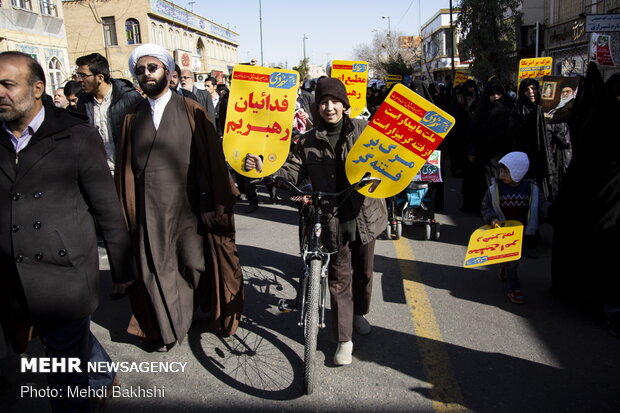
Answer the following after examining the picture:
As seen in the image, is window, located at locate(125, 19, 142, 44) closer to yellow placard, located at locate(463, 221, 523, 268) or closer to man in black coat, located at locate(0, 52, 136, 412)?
yellow placard, located at locate(463, 221, 523, 268)

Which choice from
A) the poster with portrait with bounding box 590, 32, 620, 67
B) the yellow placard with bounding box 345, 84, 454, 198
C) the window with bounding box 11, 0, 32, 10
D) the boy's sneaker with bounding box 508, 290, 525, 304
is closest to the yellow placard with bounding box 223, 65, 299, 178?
the yellow placard with bounding box 345, 84, 454, 198

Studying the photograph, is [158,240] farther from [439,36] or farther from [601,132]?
[439,36]

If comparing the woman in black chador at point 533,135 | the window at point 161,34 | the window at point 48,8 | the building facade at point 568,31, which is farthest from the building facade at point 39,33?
the building facade at point 568,31

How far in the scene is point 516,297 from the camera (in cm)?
400

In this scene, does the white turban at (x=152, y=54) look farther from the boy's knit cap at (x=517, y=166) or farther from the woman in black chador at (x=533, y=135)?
the woman in black chador at (x=533, y=135)

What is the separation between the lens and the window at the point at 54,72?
22.9 metres

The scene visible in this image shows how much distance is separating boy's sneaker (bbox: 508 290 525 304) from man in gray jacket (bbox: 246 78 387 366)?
1.61 metres

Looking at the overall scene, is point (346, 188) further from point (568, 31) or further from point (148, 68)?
point (568, 31)

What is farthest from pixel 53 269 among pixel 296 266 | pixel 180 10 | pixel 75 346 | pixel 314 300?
pixel 180 10

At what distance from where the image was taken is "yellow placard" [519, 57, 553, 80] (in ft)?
28.6

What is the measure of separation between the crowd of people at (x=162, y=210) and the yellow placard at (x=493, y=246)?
0.72ft

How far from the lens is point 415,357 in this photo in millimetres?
3197

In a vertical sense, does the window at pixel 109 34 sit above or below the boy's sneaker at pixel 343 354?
above

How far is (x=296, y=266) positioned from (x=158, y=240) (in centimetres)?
213
